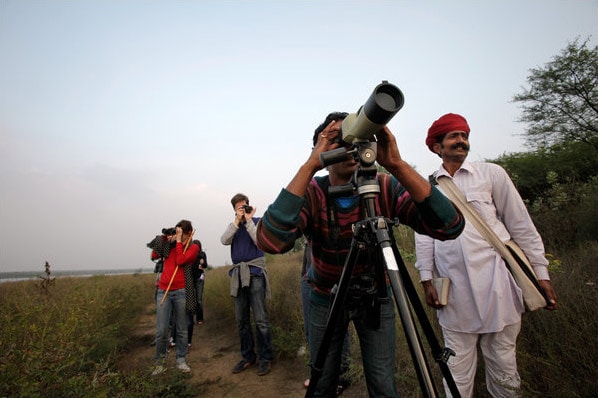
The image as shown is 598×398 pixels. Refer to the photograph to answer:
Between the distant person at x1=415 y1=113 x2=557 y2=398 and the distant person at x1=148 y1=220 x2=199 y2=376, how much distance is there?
3.30m

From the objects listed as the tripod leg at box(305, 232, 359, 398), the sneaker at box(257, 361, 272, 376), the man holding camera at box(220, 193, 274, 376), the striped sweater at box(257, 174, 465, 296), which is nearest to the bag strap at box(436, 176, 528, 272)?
the striped sweater at box(257, 174, 465, 296)

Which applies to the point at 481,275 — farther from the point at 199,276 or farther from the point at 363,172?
the point at 199,276

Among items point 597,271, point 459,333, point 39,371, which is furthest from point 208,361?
point 597,271

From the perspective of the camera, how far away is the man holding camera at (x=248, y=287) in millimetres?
3697

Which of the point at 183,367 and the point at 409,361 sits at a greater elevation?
the point at 409,361

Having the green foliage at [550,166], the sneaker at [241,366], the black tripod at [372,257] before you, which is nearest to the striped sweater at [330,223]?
the black tripod at [372,257]

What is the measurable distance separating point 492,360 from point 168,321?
3.66 metres

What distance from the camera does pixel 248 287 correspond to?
3826mm

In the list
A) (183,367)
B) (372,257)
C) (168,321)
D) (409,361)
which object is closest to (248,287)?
(168,321)

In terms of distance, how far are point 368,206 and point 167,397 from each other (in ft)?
9.93

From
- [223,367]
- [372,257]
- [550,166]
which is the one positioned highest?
[550,166]

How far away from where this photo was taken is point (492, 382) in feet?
5.72

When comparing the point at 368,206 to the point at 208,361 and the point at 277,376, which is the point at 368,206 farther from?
the point at 208,361

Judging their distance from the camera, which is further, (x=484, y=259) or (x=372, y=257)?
(x=484, y=259)
